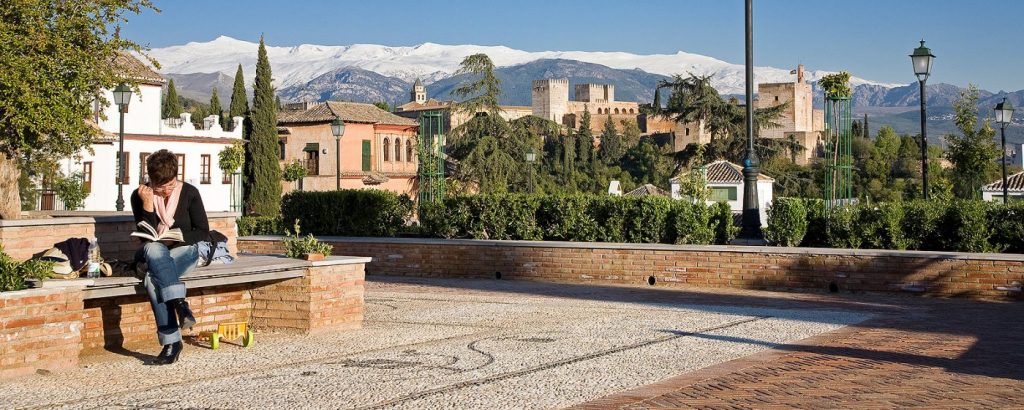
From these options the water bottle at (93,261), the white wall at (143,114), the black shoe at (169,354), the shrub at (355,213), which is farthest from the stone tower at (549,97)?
the black shoe at (169,354)

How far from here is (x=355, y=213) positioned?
2197 cm

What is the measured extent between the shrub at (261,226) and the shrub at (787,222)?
33.6 ft


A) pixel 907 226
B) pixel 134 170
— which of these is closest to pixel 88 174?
pixel 134 170

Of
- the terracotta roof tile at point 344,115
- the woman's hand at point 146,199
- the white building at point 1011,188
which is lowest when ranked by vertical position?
the woman's hand at point 146,199

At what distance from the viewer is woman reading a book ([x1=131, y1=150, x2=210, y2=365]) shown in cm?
886

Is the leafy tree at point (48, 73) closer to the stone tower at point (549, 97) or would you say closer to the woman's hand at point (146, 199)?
the woman's hand at point (146, 199)

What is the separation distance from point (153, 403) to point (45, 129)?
10.7 meters

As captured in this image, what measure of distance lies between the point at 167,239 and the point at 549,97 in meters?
162

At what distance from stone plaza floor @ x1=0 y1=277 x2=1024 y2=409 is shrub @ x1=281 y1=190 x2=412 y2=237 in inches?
326

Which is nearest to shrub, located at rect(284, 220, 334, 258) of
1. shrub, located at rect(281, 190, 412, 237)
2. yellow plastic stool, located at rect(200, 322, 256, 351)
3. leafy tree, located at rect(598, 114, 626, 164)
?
yellow plastic stool, located at rect(200, 322, 256, 351)

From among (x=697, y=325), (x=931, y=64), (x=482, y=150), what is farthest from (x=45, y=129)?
(x=482, y=150)

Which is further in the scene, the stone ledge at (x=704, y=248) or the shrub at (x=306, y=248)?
the stone ledge at (x=704, y=248)

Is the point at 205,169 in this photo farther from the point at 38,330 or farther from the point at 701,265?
the point at 38,330

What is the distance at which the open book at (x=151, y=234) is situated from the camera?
9016 mm
